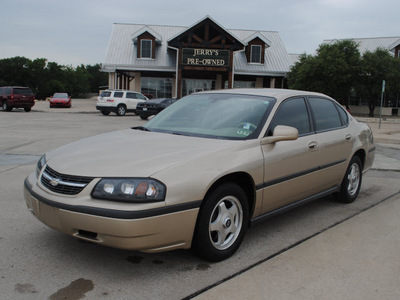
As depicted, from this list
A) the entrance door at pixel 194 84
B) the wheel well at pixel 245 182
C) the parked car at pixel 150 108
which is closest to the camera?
the wheel well at pixel 245 182

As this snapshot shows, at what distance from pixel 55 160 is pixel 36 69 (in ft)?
335

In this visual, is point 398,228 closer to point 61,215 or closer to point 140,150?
point 140,150

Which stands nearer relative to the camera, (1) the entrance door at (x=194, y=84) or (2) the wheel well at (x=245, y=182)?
(2) the wheel well at (x=245, y=182)

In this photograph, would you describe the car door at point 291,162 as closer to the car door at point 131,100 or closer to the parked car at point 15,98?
the car door at point 131,100

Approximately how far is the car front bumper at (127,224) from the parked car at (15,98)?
2719 cm

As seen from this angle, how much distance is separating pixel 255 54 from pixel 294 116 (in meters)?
31.0

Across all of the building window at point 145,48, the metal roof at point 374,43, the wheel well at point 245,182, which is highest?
the metal roof at point 374,43

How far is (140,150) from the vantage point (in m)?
3.38

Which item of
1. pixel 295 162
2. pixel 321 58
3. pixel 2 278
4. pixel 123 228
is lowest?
pixel 2 278

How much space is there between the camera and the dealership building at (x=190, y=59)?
29828mm

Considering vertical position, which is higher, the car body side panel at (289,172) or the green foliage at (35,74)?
the green foliage at (35,74)

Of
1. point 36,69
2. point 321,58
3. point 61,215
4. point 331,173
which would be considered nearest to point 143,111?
point 321,58

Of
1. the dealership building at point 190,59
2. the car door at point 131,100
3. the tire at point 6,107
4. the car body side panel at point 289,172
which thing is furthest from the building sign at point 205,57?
the car body side panel at point 289,172

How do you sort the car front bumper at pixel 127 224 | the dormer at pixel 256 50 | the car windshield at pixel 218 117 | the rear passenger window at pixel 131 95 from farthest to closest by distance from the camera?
the dormer at pixel 256 50 < the rear passenger window at pixel 131 95 < the car windshield at pixel 218 117 < the car front bumper at pixel 127 224
